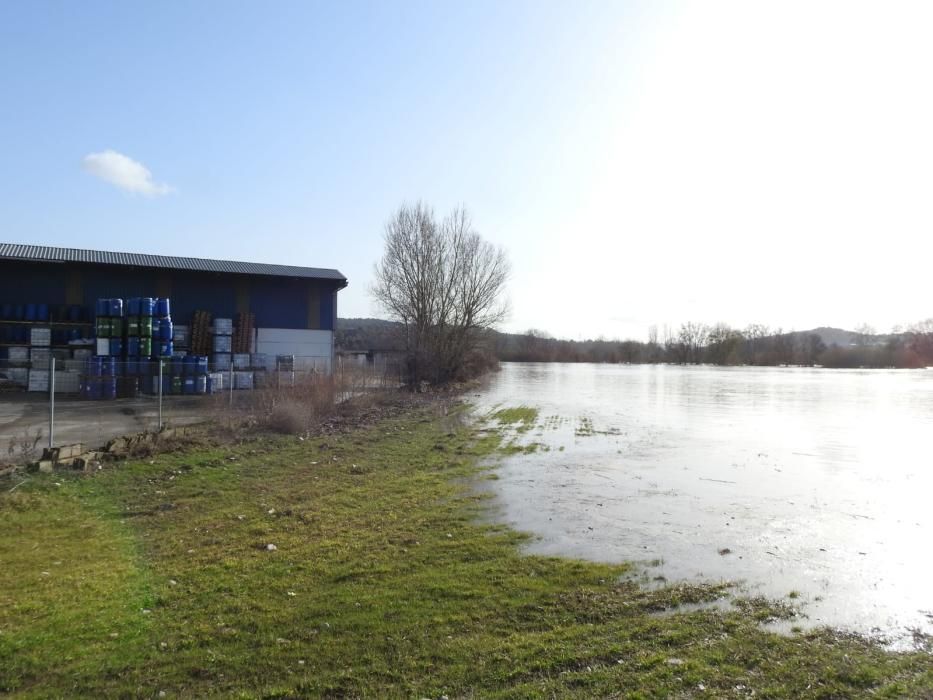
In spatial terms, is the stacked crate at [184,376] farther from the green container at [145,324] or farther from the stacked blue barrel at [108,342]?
the stacked blue barrel at [108,342]

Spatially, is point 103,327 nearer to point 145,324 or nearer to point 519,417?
point 145,324

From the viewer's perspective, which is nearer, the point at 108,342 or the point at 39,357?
the point at 108,342

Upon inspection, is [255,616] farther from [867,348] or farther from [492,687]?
[867,348]

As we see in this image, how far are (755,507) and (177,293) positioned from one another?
27.9 m

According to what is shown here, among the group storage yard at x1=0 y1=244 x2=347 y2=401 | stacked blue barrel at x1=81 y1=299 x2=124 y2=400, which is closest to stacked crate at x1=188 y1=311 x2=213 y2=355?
storage yard at x1=0 y1=244 x2=347 y2=401

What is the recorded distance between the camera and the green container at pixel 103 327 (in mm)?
24125

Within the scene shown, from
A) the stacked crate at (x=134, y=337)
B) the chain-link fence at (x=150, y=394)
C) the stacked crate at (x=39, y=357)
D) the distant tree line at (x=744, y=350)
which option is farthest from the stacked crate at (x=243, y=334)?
the distant tree line at (x=744, y=350)

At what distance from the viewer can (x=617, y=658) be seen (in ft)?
13.9

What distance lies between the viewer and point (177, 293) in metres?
30.0

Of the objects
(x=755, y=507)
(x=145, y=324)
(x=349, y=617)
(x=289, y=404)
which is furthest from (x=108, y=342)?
(x=755, y=507)

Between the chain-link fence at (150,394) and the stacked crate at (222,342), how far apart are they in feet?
1.28

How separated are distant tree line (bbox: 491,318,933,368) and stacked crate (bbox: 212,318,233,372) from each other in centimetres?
7118

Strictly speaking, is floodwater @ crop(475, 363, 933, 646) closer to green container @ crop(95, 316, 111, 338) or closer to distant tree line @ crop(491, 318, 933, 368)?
green container @ crop(95, 316, 111, 338)

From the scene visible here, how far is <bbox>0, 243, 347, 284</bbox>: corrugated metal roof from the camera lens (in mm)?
27406
